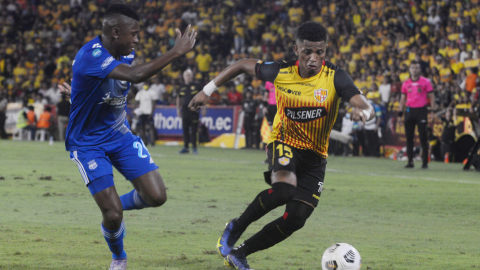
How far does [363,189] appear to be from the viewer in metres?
11.1

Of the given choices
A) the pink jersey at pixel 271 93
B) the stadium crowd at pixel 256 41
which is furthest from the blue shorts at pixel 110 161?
the stadium crowd at pixel 256 41

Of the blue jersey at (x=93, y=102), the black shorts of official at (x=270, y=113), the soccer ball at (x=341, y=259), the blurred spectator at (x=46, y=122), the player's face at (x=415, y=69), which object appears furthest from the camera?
the blurred spectator at (x=46, y=122)

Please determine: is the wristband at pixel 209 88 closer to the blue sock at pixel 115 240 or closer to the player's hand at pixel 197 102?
the player's hand at pixel 197 102

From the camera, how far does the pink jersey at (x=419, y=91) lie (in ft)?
48.7

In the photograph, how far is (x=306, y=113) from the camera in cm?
525

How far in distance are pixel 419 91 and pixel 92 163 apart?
11329 millimetres

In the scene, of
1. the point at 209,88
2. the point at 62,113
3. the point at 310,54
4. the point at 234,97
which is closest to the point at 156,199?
the point at 209,88

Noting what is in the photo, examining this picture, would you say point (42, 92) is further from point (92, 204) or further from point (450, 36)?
point (92, 204)

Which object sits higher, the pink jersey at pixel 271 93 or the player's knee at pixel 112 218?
the pink jersey at pixel 271 93

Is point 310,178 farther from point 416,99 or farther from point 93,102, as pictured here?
point 416,99

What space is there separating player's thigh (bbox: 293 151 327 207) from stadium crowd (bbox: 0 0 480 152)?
13.1 meters

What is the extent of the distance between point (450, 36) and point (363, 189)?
12945mm

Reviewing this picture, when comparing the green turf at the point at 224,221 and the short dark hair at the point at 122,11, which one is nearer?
the short dark hair at the point at 122,11

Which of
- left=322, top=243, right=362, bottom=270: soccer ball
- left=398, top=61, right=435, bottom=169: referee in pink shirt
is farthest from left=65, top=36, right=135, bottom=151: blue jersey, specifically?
left=398, top=61, right=435, bottom=169: referee in pink shirt
